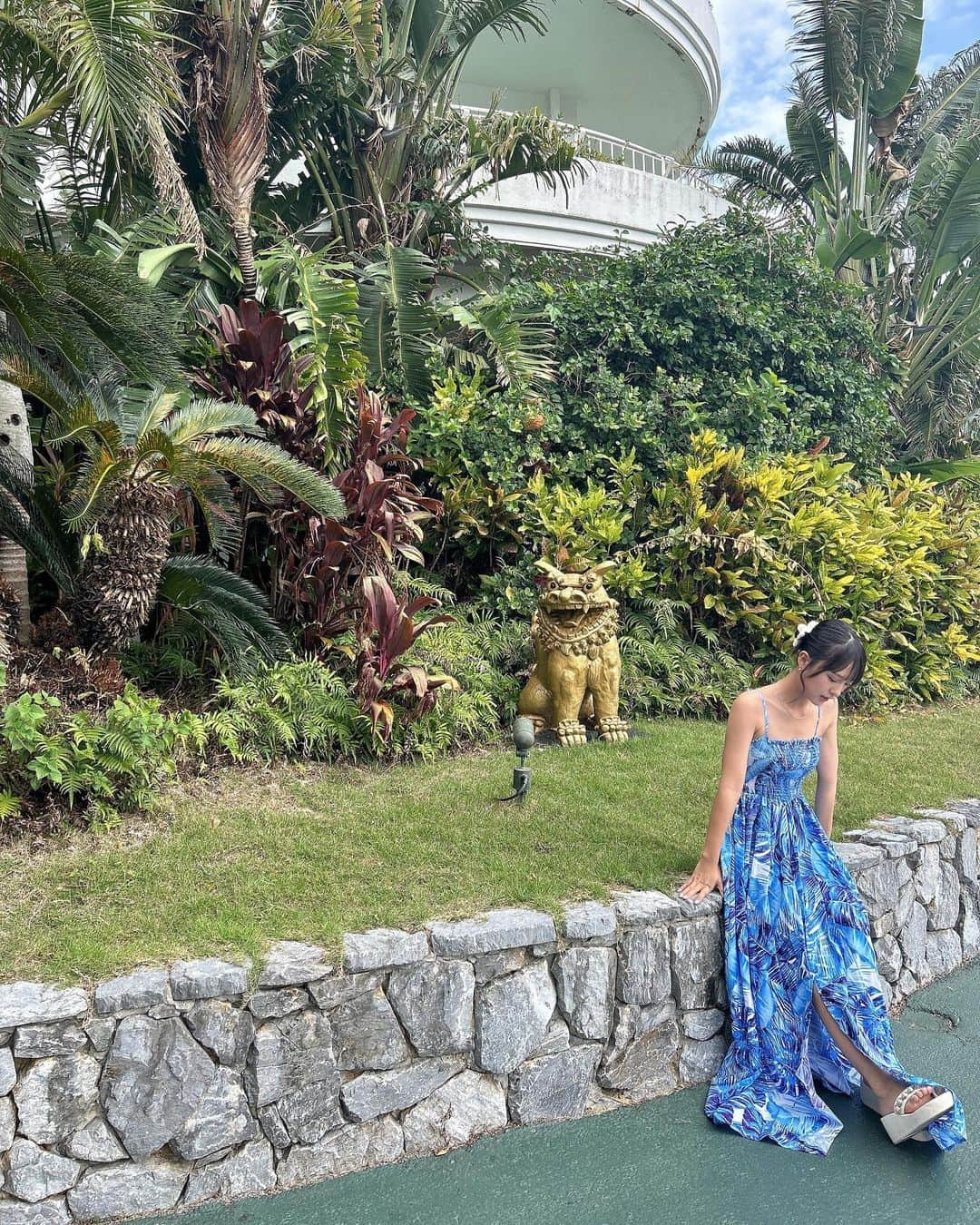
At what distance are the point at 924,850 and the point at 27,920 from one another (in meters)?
4.00

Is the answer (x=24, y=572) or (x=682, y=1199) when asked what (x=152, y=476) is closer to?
(x=24, y=572)

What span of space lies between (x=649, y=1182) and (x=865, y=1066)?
3.05 ft

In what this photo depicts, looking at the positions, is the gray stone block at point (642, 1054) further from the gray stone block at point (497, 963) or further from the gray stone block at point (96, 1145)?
the gray stone block at point (96, 1145)

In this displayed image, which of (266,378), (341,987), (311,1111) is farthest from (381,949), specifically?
(266,378)

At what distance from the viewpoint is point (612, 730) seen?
19.0ft

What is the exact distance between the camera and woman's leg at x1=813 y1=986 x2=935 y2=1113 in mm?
3064

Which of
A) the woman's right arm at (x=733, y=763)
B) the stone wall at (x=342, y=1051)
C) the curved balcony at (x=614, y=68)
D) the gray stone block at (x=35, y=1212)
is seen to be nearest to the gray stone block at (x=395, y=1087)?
the stone wall at (x=342, y=1051)

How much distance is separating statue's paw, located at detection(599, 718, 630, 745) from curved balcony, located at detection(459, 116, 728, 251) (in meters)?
7.30

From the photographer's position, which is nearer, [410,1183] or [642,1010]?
[410,1183]

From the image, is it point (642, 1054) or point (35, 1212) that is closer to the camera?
point (35, 1212)

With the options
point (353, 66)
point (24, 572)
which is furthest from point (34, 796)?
point (353, 66)

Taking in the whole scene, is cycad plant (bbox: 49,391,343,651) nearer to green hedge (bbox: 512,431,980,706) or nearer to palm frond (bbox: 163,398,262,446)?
palm frond (bbox: 163,398,262,446)

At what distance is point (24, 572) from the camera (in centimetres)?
497

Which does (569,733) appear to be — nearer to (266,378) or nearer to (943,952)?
(943,952)
